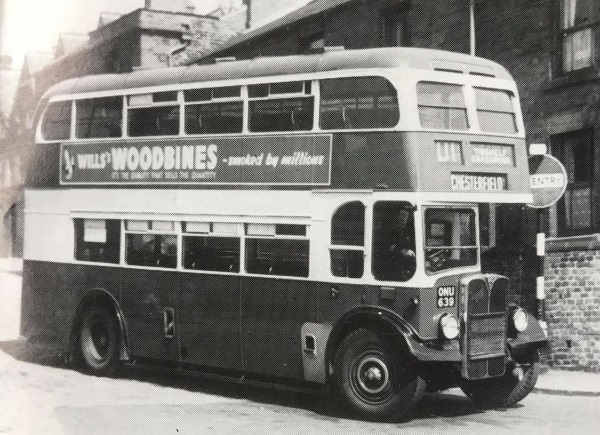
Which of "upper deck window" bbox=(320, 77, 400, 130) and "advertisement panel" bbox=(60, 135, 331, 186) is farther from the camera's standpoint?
"advertisement panel" bbox=(60, 135, 331, 186)

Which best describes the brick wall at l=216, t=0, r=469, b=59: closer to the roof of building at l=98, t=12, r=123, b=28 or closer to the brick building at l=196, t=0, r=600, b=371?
the brick building at l=196, t=0, r=600, b=371

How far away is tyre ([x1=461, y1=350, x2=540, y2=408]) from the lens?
37.0ft

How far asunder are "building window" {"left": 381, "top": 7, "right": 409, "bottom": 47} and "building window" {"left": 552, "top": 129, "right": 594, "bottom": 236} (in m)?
5.45

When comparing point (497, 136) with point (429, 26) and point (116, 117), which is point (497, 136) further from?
point (429, 26)

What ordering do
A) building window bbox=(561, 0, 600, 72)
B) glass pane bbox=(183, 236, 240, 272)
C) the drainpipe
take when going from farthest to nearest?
the drainpipe, building window bbox=(561, 0, 600, 72), glass pane bbox=(183, 236, 240, 272)

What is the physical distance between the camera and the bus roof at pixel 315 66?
1072cm

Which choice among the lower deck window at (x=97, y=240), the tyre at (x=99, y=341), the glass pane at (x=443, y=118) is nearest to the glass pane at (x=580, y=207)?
the glass pane at (x=443, y=118)

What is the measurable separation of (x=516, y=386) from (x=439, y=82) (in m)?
3.68

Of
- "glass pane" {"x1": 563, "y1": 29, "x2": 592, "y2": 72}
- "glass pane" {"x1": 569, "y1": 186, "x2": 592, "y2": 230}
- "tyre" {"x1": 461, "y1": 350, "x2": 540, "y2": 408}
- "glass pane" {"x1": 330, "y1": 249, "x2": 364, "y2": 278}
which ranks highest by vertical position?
"glass pane" {"x1": 563, "y1": 29, "x2": 592, "y2": 72}

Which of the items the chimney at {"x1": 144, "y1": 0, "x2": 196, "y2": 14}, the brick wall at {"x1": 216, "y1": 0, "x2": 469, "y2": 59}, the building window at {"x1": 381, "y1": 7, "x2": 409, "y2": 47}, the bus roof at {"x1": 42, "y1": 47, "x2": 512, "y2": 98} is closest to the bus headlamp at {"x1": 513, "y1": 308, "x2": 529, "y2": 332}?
the bus roof at {"x1": 42, "y1": 47, "x2": 512, "y2": 98}

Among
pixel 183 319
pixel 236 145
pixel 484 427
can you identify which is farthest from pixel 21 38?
pixel 484 427

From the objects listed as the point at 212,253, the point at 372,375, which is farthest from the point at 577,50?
the point at 372,375

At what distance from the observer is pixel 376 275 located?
1052 cm

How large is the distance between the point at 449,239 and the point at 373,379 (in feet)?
5.93
